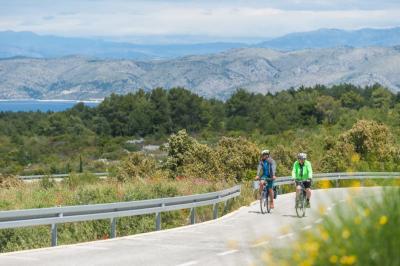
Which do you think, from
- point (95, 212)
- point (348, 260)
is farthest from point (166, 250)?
→ point (348, 260)

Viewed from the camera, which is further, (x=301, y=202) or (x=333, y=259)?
(x=301, y=202)

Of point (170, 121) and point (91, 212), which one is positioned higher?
point (91, 212)

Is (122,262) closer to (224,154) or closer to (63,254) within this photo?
(63,254)

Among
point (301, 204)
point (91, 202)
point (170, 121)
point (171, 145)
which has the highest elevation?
point (91, 202)

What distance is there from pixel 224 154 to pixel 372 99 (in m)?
134

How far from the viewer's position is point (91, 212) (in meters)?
16.9

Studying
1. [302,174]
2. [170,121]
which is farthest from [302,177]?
[170,121]

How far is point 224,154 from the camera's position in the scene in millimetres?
51062

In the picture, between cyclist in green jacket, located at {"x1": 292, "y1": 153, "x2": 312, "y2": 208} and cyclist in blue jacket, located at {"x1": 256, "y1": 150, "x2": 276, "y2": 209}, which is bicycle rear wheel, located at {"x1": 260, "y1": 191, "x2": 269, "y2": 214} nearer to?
cyclist in blue jacket, located at {"x1": 256, "y1": 150, "x2": 276, "y2": 209}

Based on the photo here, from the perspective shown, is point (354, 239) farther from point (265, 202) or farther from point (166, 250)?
point (265, 202)

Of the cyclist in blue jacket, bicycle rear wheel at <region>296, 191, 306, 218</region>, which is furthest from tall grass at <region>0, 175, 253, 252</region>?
bicycle rear wheel at <region>296, 191, 306, 218</region>

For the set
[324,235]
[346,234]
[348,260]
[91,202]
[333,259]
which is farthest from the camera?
[91,202]

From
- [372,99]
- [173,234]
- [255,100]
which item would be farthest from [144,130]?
[173,234]

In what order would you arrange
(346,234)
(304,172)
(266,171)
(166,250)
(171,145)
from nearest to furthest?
(346,234) < (166,250) < (304,172) < (266,171) < (171,145)
